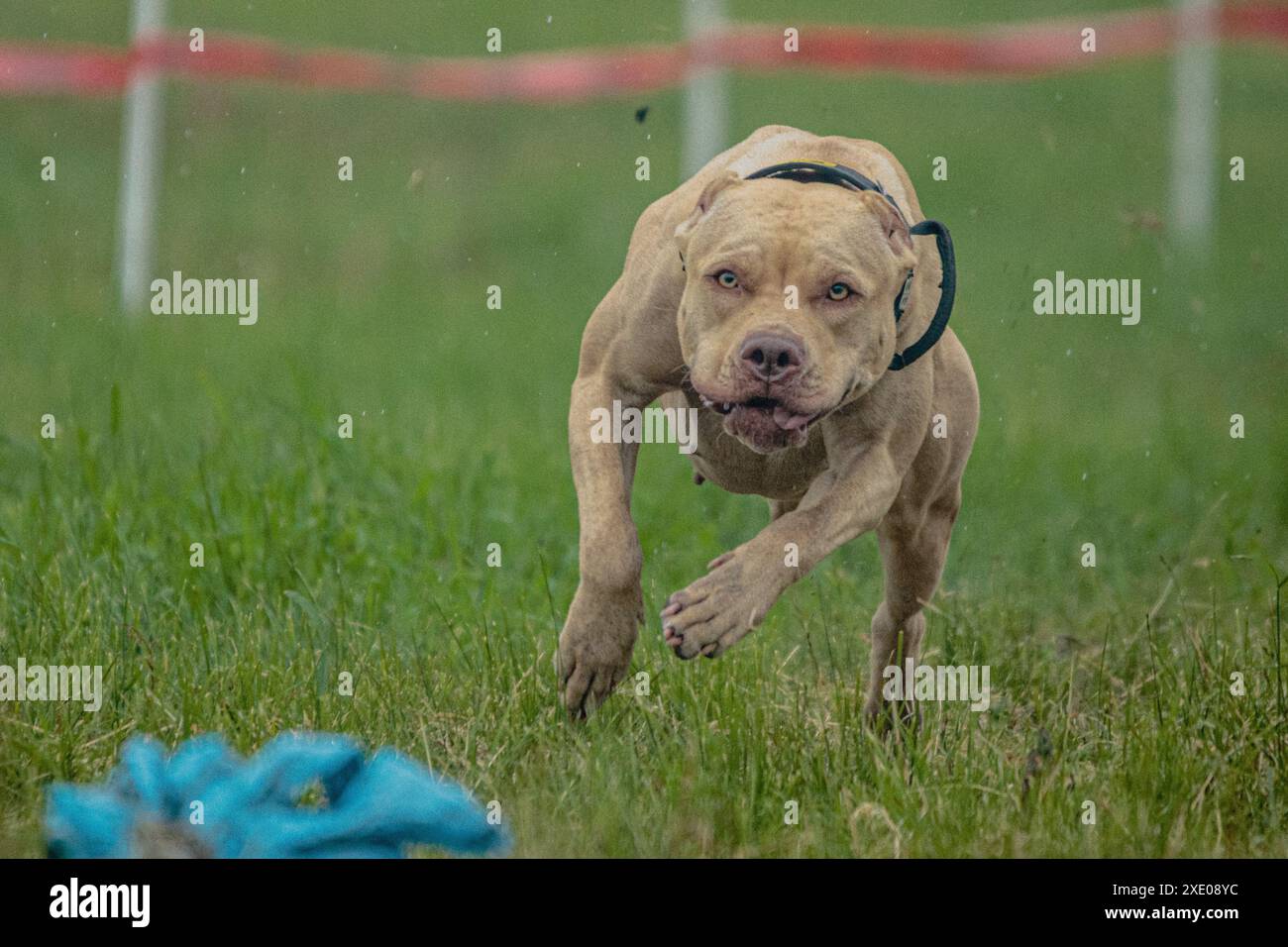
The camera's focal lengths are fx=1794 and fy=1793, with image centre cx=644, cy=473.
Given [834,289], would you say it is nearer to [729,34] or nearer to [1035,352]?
[1035,352]

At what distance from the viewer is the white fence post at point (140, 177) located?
34.0 ft

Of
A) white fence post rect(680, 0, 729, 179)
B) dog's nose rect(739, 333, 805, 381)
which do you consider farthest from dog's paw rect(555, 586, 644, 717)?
white fence post rect(680, 0, 729, 179)

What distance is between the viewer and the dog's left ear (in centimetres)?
440

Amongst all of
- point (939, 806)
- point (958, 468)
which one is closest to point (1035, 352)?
point (958, 468)

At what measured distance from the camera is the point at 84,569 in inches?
220

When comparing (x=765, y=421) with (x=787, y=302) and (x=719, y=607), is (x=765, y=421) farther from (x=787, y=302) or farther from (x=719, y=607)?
(x=719, y=607)

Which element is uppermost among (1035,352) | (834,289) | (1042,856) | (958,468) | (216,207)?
(216,207)

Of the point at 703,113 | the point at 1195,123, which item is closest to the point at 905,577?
the point at 703,113

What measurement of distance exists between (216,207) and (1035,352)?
741cm

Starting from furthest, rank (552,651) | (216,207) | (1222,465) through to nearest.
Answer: (216,207)
(1222,465)
(552,651)

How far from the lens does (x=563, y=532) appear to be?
7102 mm

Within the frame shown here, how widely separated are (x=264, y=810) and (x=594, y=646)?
1194 mm

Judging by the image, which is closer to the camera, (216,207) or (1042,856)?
(1042,856)

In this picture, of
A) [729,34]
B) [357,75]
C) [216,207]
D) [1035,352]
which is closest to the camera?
[1035,352]
